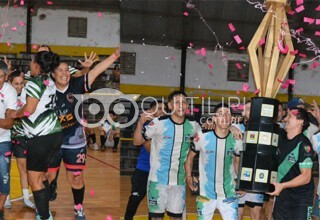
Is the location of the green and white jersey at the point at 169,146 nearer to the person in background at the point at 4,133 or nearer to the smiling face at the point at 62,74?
the smiling face at the point at 62,74

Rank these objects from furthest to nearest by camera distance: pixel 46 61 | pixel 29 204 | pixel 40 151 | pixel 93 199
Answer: pixel 93 199 < pixel 29 204 < pixel 46 61 < pixel 40 151

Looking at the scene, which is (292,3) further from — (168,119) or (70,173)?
(70,173)

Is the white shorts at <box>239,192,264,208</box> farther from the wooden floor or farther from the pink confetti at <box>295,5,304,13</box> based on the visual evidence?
the pink confetti at <box>295,5,304,13</box>

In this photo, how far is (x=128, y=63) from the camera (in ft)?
16.3

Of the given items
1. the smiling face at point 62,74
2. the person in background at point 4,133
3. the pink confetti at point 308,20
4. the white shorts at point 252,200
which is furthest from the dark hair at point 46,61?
the pink confetti at point 308,20

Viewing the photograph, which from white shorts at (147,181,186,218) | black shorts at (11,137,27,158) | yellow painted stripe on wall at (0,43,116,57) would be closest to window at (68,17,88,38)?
yellow painted stripe on wall at (0,43,116,57)

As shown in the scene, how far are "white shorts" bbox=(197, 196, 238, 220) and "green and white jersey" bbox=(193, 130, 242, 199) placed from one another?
0.10 feet

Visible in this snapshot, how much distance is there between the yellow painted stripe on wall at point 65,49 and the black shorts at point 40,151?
10611 mm

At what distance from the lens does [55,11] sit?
14.6 m

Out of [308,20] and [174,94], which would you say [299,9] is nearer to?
[308,20]

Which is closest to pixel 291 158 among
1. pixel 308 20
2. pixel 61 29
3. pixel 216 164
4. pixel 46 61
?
pixel 216 164

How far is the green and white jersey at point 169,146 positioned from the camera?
447cm

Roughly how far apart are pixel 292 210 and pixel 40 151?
1763mm

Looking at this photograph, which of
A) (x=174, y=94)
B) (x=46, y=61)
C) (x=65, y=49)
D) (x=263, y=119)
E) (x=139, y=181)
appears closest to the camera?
(x=263, y=119)
